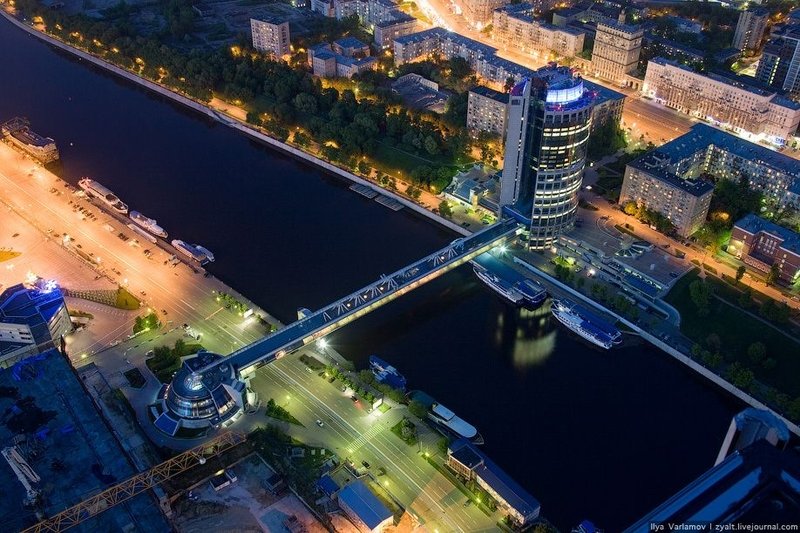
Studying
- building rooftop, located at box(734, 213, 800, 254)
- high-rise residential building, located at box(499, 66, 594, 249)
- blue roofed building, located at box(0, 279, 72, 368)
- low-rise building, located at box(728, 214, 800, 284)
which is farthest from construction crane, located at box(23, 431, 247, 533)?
building rooftop, located at box(734, 213, 800, 254)

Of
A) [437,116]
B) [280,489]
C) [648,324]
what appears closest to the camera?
[280,489]

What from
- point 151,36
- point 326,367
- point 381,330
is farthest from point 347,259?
point 151,36

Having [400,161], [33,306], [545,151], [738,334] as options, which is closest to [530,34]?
[400,161]

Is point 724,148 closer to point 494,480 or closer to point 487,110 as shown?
point 487,110

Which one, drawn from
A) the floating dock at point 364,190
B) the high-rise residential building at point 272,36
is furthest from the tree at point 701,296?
the high-rise residential building at point 272,36

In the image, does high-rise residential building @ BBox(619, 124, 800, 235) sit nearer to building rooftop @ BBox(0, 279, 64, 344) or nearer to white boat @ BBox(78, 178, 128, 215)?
white boat @ BBox(78, 178, 128, 215)

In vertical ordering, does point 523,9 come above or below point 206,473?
above

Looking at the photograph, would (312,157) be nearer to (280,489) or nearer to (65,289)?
(65,289)
